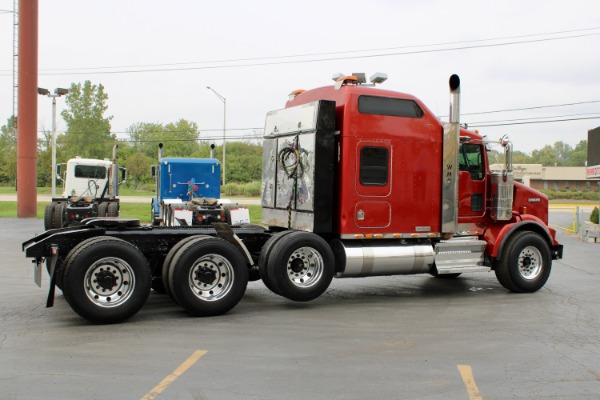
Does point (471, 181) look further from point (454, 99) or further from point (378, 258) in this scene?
point (378, 258)

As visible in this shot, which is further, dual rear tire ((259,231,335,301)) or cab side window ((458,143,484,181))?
cab side window ((458,143,484,181))

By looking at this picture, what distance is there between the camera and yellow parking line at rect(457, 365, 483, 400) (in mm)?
5547

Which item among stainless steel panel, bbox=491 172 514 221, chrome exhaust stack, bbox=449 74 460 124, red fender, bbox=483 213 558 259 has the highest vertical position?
chrome exhaust stack, bbox=449 74 460 124

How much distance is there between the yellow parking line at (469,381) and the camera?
18.2ft

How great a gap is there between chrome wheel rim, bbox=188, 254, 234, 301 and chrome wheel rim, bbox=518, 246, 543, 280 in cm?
541

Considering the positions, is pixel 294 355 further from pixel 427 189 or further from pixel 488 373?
pixel 427 189

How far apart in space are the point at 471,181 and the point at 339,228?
9.22ft

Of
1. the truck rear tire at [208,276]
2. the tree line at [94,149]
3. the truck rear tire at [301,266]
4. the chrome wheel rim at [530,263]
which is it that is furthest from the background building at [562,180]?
the truck rear tire at [208,276]

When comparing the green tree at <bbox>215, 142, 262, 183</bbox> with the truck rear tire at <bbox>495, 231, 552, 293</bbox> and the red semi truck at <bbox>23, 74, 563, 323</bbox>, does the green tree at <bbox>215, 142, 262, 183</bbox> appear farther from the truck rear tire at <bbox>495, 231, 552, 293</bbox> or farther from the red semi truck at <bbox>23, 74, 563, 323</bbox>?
the truck rear tire at <bbox>495, 231, 552, 293</bbox>

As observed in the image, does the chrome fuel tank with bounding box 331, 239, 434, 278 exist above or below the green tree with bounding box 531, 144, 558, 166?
below

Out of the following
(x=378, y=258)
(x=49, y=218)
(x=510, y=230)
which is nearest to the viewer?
(x=378, y=258)

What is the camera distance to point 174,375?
239 inches

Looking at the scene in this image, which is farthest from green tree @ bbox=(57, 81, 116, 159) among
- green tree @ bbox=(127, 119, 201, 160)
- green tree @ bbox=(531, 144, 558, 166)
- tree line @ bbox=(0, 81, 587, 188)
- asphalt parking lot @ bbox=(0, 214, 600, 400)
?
green tree @ bbox=(531, 144, 558, 166)

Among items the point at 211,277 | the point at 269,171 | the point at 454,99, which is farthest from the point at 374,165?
the point at 211,277
